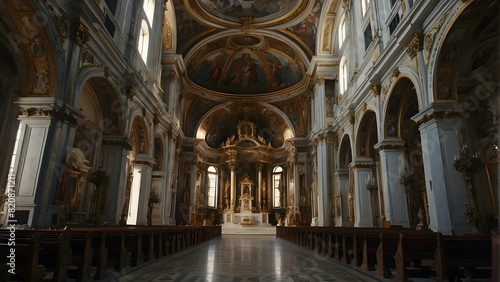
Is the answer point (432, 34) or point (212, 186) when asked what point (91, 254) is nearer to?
point (432, 34)

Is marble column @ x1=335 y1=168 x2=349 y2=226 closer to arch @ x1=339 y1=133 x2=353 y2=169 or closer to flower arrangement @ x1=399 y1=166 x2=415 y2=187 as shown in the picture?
arch @ x1=339 y1=133 x2=353 y2=169

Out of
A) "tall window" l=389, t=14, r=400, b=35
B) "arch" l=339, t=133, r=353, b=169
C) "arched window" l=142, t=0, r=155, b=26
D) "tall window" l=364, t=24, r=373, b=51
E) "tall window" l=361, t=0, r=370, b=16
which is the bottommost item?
"arch" l=339, t=133, r=353, b=169

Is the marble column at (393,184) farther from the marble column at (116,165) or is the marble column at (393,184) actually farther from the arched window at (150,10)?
the arched window at (150,10)

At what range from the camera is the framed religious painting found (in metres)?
9.16

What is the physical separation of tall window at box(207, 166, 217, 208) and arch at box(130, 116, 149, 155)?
13.5 meters

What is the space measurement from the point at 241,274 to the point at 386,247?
8.29 ft

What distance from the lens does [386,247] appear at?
17.3ft

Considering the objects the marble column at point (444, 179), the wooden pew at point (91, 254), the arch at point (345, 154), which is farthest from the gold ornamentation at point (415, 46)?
the wooden pew at point (91, 254)

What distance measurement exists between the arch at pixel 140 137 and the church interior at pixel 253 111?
7cm

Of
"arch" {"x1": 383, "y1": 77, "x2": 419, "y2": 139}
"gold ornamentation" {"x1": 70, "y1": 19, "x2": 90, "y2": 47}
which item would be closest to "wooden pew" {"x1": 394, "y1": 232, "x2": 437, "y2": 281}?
"arch" {"x1": 383, "y1": 77, "x2": 419, "y2": 139}

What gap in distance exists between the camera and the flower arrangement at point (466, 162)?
7512mm

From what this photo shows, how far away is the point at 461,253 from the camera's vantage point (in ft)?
14.6

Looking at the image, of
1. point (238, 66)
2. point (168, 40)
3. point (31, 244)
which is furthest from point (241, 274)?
point (238, 66)

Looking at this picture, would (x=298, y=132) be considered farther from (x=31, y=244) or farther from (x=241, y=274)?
(x=31, y=244)
